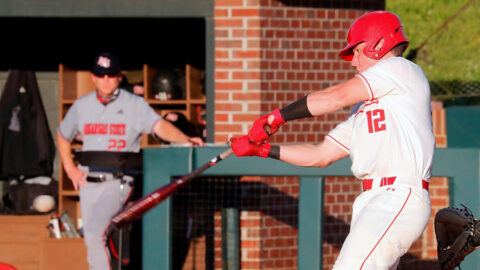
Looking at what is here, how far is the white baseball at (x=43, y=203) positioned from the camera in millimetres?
9008

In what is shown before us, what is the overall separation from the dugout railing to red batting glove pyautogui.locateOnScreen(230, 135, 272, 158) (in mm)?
911

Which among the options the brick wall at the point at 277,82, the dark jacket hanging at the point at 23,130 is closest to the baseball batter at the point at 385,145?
the brick wall at the point at 277,82

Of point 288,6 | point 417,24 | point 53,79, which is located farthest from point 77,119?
point 417,24

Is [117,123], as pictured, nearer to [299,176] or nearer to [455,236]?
[299,176]

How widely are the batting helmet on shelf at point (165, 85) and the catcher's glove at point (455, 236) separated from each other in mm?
4966

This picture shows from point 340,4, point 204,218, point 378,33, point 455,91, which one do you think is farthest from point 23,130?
point 455,91

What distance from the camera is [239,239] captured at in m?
7.28

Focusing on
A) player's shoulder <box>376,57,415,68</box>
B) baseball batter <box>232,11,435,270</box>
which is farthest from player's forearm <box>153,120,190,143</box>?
player's shoulder <box>376,57,415,68</box>

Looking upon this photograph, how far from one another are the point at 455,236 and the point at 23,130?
6.19 m

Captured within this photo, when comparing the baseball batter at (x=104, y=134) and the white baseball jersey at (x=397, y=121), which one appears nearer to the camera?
the white baseball jersey at (x=397, y=121)

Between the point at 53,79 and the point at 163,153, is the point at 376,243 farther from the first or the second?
the point at 53,79

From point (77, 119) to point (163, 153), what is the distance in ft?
4.58

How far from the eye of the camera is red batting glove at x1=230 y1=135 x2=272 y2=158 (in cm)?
475

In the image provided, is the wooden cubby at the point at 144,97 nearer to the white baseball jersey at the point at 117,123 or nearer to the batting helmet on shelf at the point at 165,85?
the batting helmet on shelf at the point at 165,85
